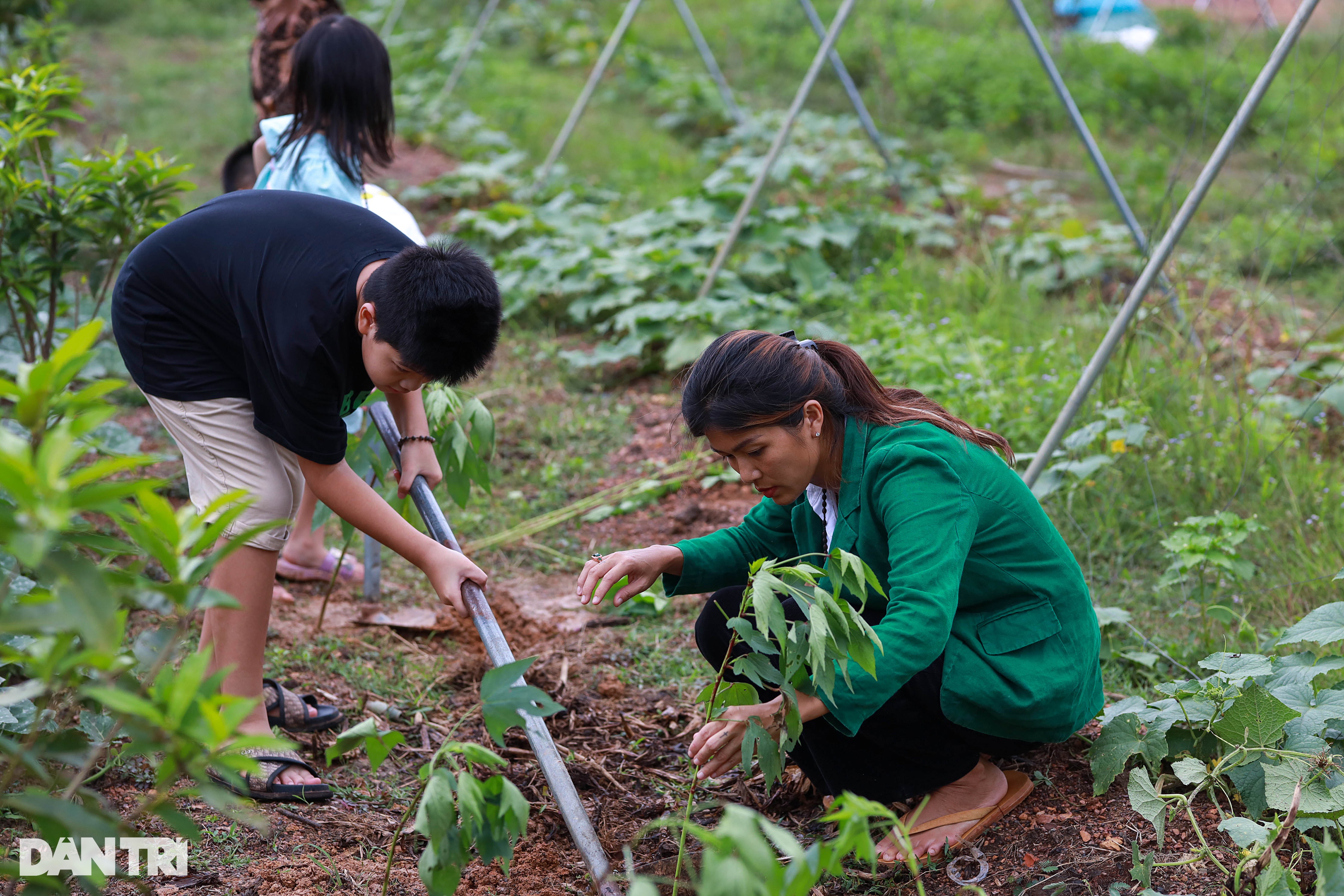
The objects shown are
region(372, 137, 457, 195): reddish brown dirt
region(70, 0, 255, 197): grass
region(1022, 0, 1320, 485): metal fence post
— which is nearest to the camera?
region(1022, 0, 1320, 485): metal fence post

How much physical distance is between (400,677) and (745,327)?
2243mm

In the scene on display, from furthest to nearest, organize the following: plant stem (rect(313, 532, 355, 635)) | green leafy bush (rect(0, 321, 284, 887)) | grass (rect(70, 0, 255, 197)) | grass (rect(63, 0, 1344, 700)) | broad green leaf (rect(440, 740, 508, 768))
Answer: grass (rect(70, 0, 255, 197)), grass (rect(63, 0, 1344, 700)), plant stem (rect(313, 532, 355, 635)), broad green leaf (rect(440, 740, 508, 768)), green leafy bush (rect(0, 321, 284, 887))

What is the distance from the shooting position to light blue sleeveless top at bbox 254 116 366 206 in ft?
8.50

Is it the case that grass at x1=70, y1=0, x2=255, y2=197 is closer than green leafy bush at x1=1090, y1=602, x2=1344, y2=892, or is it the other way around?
green leafy bush at x1=1090, y1=602, x2=1344, y2=892

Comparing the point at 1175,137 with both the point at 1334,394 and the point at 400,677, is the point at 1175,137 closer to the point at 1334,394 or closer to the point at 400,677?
the point at 1334,394

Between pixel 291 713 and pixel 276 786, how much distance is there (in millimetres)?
236

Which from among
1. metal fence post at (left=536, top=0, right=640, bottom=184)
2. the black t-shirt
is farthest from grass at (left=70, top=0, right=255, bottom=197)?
the black t-shirt

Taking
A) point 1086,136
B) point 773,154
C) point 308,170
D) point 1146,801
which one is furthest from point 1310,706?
point 773,154

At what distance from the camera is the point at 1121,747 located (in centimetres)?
191

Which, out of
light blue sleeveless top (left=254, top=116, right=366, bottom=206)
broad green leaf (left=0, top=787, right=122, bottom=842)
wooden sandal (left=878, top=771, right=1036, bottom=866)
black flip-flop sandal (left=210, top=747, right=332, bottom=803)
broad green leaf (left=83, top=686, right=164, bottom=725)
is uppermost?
light blue sleeveless top (left=254, top=116, right=366, bottom=206)

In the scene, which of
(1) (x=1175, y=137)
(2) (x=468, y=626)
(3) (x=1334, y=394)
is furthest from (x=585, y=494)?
(1) (x=1175, y=137)

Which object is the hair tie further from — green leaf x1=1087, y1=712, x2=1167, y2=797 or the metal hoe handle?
green leaf x1=1087, y1=712, x2=1167, y2=797

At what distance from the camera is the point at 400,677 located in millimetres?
2531

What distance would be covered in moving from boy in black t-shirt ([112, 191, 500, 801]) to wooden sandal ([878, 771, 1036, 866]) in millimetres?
920
